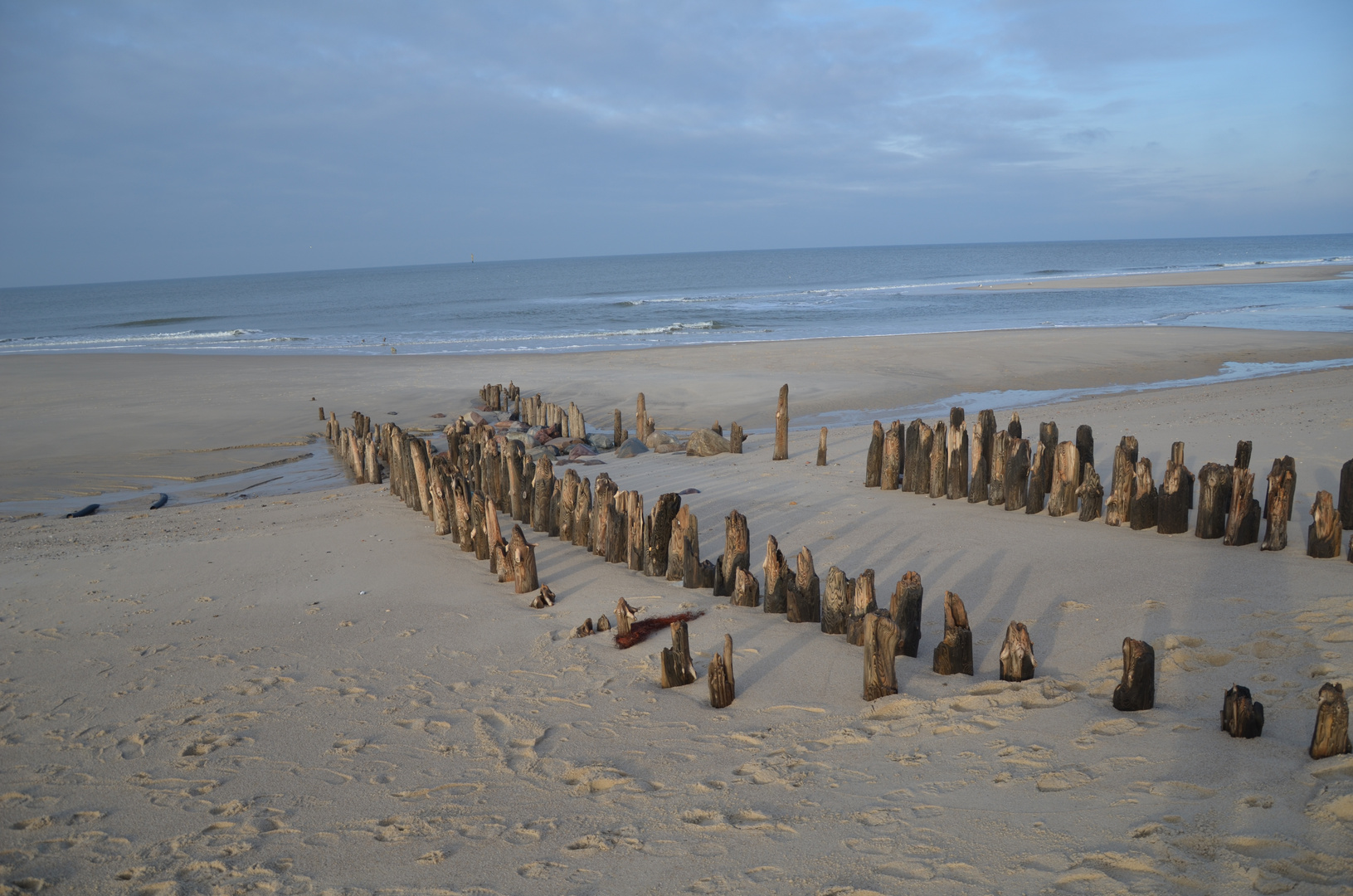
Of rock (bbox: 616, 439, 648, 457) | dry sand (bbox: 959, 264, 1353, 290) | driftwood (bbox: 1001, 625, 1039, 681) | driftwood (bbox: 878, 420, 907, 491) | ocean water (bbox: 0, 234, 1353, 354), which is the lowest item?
driftwood (bbox: 1001, 625, 1039, 681)

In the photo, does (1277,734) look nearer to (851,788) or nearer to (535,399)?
(851,788)

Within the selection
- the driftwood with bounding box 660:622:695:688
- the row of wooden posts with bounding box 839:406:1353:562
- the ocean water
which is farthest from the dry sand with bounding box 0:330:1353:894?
the ocean water

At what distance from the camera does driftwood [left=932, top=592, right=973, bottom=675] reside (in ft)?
13.6

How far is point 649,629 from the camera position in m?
4.98

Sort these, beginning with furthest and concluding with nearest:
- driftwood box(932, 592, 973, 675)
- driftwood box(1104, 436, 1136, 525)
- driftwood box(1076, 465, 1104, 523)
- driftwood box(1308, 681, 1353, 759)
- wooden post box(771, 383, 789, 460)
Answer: wooden post box(771, 383, 789, 460)
driftwood box(1076, 465, 1104, 523)
driftwood box(1104, 436, 1136, 525)
driftwood box(932, 592, 973, 675)
driftwood box(1308, 681, 1353, 759)

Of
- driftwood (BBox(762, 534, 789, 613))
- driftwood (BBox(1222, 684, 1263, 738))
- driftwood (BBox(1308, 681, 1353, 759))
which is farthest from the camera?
driftwood (BBox(762, 534, 789, 613))

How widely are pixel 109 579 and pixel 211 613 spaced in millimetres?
1411

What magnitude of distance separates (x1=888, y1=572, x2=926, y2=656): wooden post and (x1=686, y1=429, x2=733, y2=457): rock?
6.13m

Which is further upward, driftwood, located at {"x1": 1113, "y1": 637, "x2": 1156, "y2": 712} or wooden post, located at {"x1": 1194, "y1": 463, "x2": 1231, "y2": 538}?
wooden post, located at {"x1": 1194, "y1": 463, "x2": 1231, "y2": 538}

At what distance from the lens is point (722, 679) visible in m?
4.03

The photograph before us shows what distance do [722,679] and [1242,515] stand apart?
4.15 metres

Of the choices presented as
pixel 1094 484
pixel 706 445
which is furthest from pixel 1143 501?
pixel 706 445

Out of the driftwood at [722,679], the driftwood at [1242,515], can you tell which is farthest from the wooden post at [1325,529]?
the driftwood at [722,679]

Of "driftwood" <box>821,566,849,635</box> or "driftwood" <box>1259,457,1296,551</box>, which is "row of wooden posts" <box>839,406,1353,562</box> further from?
"driftwood" <box>821,566,849,635</box>
